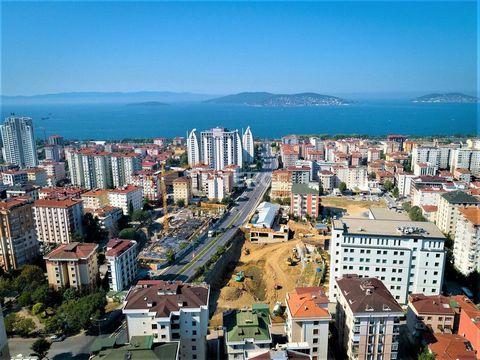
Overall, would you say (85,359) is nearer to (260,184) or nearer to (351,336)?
(351,336)

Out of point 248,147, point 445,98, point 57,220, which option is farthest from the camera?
point 445,98

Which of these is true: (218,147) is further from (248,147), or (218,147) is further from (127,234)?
(127,234)

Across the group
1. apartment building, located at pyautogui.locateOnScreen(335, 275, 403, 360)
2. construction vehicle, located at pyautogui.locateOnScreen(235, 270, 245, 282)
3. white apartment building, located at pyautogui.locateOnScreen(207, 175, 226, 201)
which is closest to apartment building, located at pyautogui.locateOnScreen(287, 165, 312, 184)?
white apartment building, located at pyautogui.locateOnScreen(207, 175, 226, 201)

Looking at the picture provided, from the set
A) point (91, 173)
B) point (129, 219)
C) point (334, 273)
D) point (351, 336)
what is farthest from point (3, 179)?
point (351, 336)

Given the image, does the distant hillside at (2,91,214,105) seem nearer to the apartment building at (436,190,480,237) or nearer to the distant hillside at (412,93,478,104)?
the distant hillside at (412,93,478,104)

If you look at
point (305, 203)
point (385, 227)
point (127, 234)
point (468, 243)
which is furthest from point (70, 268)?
point (468, 243)

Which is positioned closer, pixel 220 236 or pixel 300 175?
pixel 220 236
